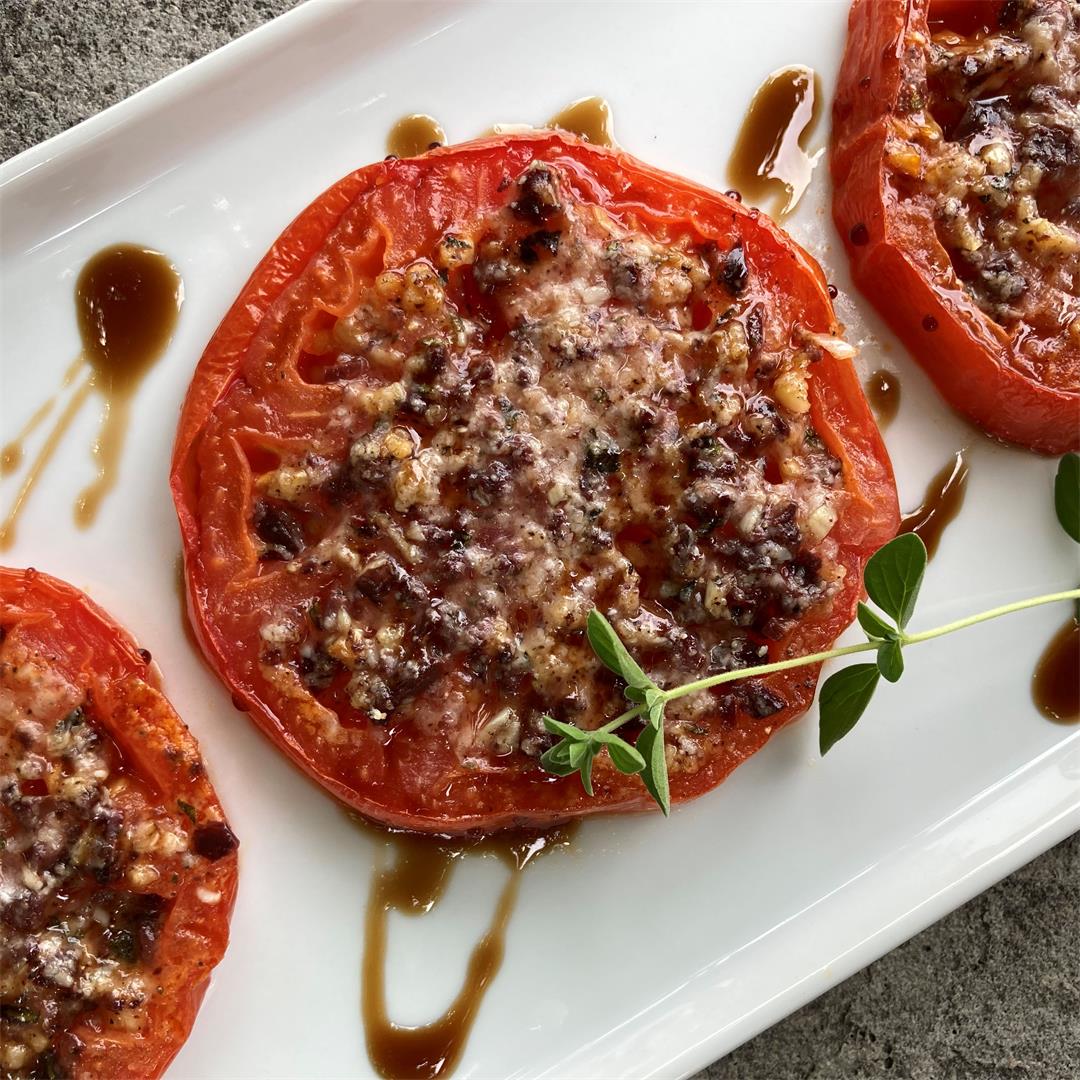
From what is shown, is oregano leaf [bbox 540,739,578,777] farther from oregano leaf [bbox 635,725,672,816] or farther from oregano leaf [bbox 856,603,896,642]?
oregano leaf [bbox 856,603,896,642]

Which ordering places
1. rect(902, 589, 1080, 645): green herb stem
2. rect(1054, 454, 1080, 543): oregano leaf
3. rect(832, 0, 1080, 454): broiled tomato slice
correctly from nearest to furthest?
rect(902, 589, 1080, 645): green herb stem
rect(832, 0, 1080, 454): broiled tomato slice
rect(1054, 454, 1080, 543): oregano leaf

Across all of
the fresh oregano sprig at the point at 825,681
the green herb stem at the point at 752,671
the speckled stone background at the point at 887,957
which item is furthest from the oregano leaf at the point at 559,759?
the speckled stone background at the point at 887,957

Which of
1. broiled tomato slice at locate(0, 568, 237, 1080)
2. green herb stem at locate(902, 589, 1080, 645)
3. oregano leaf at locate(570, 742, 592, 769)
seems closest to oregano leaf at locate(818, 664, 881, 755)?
green herb stem at locate(902, 589, 1080, 645)

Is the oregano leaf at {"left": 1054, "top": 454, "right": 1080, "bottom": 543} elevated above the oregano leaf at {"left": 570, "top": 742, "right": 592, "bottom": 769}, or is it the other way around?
→ the oregano leaf at {"left": 570, "top": 742, "right": 592, "bottom": 769}

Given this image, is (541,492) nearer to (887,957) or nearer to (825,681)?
(825,681)

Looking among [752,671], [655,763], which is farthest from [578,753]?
[752,671]

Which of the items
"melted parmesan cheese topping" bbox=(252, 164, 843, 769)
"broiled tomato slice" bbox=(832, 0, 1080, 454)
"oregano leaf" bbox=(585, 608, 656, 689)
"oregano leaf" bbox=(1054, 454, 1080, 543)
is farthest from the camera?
"oregano leaf" bbox=(1054, 454, 1080, 543)

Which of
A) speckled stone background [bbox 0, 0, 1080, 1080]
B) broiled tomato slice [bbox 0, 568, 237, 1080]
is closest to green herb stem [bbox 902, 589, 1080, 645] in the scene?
speckled stone background [bbox 0, 0, 1080, 1080]

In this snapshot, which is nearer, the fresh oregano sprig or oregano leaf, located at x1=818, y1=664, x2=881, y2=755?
the fresh oregano sprig
